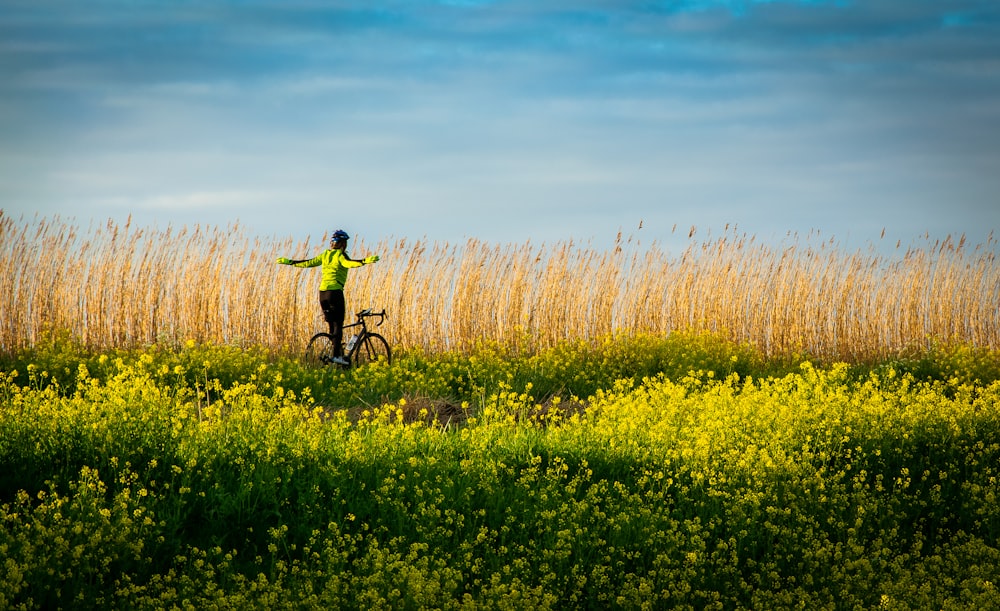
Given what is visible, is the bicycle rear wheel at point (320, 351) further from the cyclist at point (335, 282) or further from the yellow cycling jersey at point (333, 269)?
the yellow cycling jersey at point (333, 269)

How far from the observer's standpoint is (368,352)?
38.9 ft

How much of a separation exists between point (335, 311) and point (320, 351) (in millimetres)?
1173

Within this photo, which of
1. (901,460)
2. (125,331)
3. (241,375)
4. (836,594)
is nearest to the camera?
(836,594)

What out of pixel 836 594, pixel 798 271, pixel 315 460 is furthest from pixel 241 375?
pixel 798 271

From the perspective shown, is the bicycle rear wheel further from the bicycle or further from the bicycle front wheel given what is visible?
the bicycle front wheel

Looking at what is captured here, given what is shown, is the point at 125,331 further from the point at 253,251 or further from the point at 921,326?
the point at 921,326

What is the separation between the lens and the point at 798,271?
1422cm

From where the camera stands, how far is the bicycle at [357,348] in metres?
11.6

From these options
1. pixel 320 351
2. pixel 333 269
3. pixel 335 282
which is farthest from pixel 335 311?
pixel 320 351

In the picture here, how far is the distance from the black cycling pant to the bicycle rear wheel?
106 mm

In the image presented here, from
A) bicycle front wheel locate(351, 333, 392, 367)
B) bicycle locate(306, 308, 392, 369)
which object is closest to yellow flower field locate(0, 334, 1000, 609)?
bicycle locate(306, 308, 392, 369)

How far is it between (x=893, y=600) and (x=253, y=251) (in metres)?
11.3

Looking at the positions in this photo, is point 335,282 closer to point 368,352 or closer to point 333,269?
point 333,269

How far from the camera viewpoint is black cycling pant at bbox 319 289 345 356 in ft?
38.2
